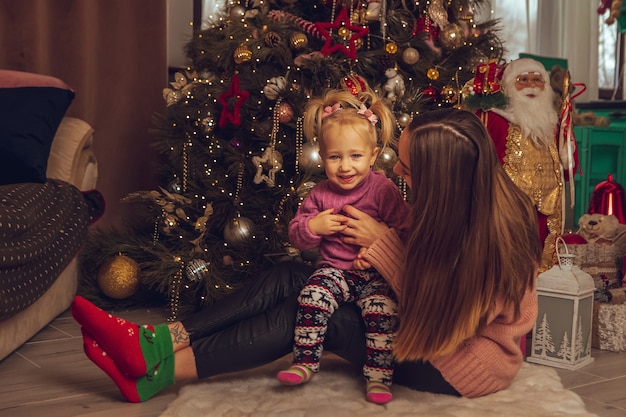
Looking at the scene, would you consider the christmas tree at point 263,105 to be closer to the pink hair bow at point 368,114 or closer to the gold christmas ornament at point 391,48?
the gold christmas ornament at point 391,48

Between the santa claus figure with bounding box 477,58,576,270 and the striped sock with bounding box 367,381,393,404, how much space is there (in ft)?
3.44

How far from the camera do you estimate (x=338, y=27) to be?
2.62m

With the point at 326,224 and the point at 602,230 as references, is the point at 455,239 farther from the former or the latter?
the point at 602,230

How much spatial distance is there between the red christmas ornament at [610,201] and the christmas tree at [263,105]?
1.00 metres

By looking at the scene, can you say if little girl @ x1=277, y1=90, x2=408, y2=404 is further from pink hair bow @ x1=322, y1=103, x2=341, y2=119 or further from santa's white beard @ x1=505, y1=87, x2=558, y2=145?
santa's white beard @ x1=505, y1=87, x2=558, y2=145

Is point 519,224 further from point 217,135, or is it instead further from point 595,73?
point 595,73

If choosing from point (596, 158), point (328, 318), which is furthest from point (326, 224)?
point (596, 158)

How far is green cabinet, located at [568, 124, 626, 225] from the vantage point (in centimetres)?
439

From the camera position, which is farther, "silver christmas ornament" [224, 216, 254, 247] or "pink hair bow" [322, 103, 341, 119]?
"silver christmas ornament" [224, 216, 254, 247]

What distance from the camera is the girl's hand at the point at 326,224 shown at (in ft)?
6.07

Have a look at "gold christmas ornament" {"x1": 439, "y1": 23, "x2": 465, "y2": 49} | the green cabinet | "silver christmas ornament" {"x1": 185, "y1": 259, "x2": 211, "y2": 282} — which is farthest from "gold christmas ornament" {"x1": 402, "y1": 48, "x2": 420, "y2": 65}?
the green cabinet

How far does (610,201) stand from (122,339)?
8.46 ft

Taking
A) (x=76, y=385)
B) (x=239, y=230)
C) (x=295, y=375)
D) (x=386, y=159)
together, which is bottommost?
(x=76, y=385)

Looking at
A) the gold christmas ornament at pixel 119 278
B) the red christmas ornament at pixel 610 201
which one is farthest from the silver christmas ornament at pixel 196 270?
the red christmas ornament at pixel 610 201
